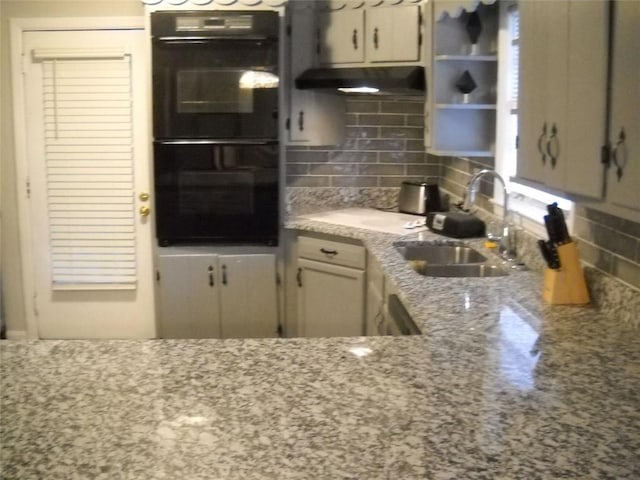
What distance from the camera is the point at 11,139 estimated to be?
4.73 m

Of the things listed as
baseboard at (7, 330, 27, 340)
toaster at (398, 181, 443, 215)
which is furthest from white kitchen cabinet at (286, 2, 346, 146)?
baseboard at (7, 330, 27, 340)

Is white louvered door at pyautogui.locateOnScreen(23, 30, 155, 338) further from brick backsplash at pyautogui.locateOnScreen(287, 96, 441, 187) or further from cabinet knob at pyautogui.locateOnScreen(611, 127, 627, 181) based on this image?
cabinet knob at pyautogui.locateOnScreen(611, 127, 627, 181)

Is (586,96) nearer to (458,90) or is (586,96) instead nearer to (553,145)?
(553,145)

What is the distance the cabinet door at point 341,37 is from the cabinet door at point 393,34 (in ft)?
0.19

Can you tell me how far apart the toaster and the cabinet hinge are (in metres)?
2.59

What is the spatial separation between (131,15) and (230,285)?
5.95 feet

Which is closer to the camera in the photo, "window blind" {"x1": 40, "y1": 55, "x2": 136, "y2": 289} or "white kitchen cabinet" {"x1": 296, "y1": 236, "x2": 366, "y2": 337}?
"white kitchen cabinet" {"x1": 296, "y1": 236, "x2": 366, "y2": 337}

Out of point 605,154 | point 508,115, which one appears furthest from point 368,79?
point 605,154

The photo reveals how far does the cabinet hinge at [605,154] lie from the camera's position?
5.94 feet

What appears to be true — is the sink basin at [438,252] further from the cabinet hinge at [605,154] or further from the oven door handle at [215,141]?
the cabinet hinge at [605,154]

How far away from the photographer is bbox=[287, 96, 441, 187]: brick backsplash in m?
4.70

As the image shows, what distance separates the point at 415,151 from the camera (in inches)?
187

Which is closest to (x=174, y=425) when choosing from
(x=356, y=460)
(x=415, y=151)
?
(x=356, y=460)

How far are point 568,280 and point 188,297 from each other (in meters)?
2.43
